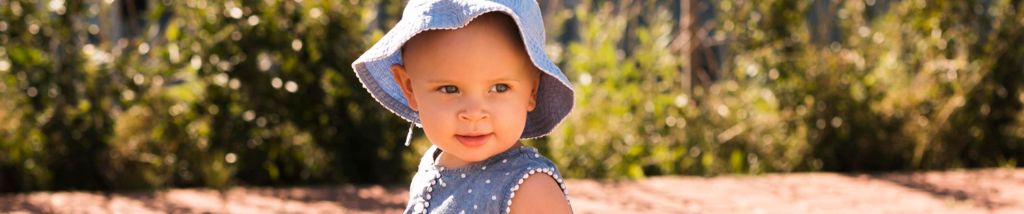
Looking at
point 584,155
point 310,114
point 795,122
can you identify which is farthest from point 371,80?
point 795,122

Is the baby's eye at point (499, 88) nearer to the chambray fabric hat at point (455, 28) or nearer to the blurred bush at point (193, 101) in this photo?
the chambray fabric hat at point (455, 28)

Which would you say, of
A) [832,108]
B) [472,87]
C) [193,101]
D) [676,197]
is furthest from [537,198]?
[832,108]

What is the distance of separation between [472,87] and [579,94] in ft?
13.1

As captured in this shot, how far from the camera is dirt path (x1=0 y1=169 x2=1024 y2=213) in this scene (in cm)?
396

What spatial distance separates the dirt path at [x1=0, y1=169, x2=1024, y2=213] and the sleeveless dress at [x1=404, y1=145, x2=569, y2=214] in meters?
2.13

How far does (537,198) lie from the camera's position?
1.63 meters

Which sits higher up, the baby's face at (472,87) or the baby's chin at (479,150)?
the baby's face at (472,87)

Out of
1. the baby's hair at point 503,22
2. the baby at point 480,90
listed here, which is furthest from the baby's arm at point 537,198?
the baby's hair at point 503,22

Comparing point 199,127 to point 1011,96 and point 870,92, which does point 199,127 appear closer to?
point 870,92

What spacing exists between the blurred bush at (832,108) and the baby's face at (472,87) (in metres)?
3.32

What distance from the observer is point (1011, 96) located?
5195mm

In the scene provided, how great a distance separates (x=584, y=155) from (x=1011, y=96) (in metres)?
2.24

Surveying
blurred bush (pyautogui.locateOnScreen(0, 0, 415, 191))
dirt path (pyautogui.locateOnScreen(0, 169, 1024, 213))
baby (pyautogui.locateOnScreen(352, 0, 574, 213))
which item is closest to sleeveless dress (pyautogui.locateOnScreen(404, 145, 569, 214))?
baby (pyautogui.locateOnScreen(352, 0, 574, 213))

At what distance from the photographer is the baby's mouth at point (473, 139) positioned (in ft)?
5.35
